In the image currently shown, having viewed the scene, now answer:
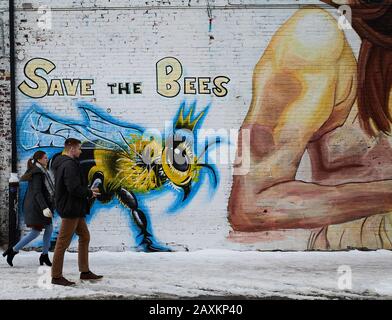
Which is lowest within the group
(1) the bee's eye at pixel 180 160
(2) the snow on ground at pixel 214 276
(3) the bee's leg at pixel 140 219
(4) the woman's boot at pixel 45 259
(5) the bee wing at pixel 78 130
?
(2) the snow on ground at pixel 214 276

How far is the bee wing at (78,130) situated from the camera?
918 cm

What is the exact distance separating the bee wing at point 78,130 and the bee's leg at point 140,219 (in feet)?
2.42

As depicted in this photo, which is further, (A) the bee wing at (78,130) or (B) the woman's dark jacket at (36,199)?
(A) the bee wing at (78,130)

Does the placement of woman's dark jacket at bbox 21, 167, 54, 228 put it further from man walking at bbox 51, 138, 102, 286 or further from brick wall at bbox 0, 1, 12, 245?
brick wall at bbox 0, 1, 12, 245

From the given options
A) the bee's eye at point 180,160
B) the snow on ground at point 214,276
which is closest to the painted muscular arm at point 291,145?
the snow on ground at point 214,276

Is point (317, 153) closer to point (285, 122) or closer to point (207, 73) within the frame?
point (285, 122)

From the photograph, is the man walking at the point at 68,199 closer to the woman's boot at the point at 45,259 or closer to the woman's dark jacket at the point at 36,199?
the woman's dark jacket at the point at 36,199

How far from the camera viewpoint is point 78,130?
30.1ft

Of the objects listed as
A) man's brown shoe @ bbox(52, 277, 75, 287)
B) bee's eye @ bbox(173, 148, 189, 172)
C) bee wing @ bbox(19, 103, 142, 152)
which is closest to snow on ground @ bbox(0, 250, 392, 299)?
man's brown shoe @ bbox(52, 277, 75, 287)

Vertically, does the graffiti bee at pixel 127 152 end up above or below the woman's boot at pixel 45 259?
above

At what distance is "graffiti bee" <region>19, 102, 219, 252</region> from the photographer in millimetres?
9164

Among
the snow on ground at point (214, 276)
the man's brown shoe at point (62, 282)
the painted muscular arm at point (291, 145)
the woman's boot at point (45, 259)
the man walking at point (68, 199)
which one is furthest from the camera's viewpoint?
the painted muscular arm at point (291, 145)

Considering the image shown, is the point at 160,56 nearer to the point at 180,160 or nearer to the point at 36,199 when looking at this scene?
the point at 180,160

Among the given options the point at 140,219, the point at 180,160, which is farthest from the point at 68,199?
the point at 180,160
